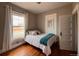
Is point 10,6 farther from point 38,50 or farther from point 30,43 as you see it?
point 38,50

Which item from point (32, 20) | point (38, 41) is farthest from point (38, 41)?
point (32, 20)

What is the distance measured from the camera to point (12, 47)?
4.46 feet

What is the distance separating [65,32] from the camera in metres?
1.45

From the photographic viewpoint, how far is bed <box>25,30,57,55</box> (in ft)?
4.58

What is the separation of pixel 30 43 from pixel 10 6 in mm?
687

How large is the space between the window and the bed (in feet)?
0.41

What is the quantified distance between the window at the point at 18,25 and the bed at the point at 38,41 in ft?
0.41

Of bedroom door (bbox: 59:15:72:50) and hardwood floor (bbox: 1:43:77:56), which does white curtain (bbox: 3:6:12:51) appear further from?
bedroom door (bbox: 59:15:72:50)

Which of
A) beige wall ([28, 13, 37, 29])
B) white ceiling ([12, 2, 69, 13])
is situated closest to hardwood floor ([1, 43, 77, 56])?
beige wall ([28, 13, 37, 29])

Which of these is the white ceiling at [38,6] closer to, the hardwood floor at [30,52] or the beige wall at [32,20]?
the beige wall at [32,20]

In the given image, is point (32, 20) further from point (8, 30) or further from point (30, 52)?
point (30, 52)

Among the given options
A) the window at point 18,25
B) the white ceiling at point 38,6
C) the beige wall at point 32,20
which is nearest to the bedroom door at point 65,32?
the white ceiling at point 38,6

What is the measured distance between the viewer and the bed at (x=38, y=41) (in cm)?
140

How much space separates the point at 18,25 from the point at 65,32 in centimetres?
81
